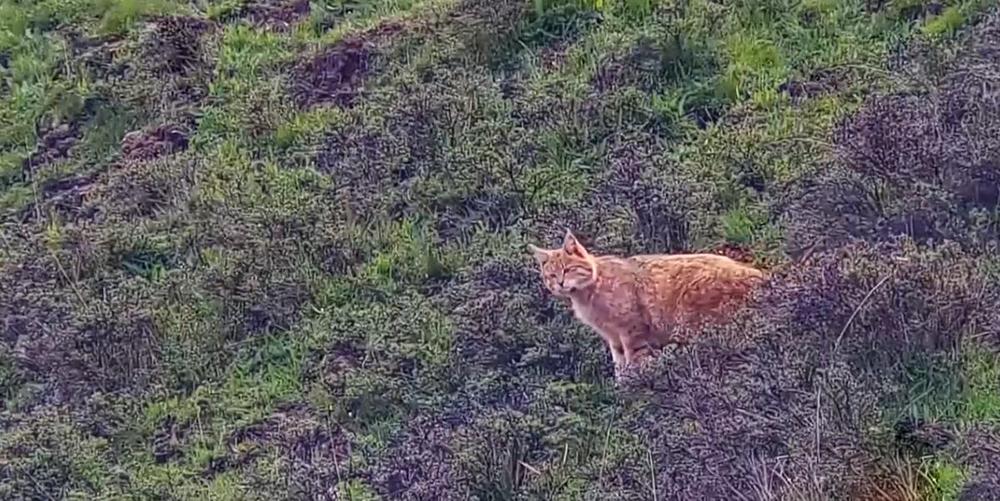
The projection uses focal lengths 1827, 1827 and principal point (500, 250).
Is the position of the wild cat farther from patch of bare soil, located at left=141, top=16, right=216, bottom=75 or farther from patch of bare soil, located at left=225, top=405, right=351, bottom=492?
patch of bare soil, located at left=141, top=16, right=216, bottom=75

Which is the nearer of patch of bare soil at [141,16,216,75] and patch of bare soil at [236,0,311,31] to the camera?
patch of bare soil at [141,16,216,75]

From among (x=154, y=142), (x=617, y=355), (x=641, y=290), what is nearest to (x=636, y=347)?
(x=617, y=355)

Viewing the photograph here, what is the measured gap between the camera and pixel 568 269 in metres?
8.62

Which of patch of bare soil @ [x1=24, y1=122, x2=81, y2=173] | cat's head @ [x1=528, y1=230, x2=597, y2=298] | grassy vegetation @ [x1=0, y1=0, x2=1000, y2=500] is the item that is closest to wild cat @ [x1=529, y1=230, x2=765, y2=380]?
cat's head @ [x1=528, y1=230, x2=597, y2=298]

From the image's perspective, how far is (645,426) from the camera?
7113mm

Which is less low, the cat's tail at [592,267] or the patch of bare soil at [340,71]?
the cat's tail at [592,267]

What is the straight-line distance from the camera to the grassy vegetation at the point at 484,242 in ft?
22.2

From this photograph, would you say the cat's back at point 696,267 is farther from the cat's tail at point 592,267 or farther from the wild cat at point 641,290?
the cat's tail at point 592,267

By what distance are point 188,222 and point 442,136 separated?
1621 millimetres

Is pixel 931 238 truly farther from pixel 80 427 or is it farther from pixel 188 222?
pixel 188 222

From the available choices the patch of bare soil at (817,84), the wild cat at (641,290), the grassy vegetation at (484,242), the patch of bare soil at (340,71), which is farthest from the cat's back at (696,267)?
the patch of bare soil at (340,71)

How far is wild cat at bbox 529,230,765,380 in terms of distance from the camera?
7883 millimetres

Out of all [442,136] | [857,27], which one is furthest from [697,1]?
[442,136]

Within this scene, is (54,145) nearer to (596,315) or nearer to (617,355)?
(596,315)
